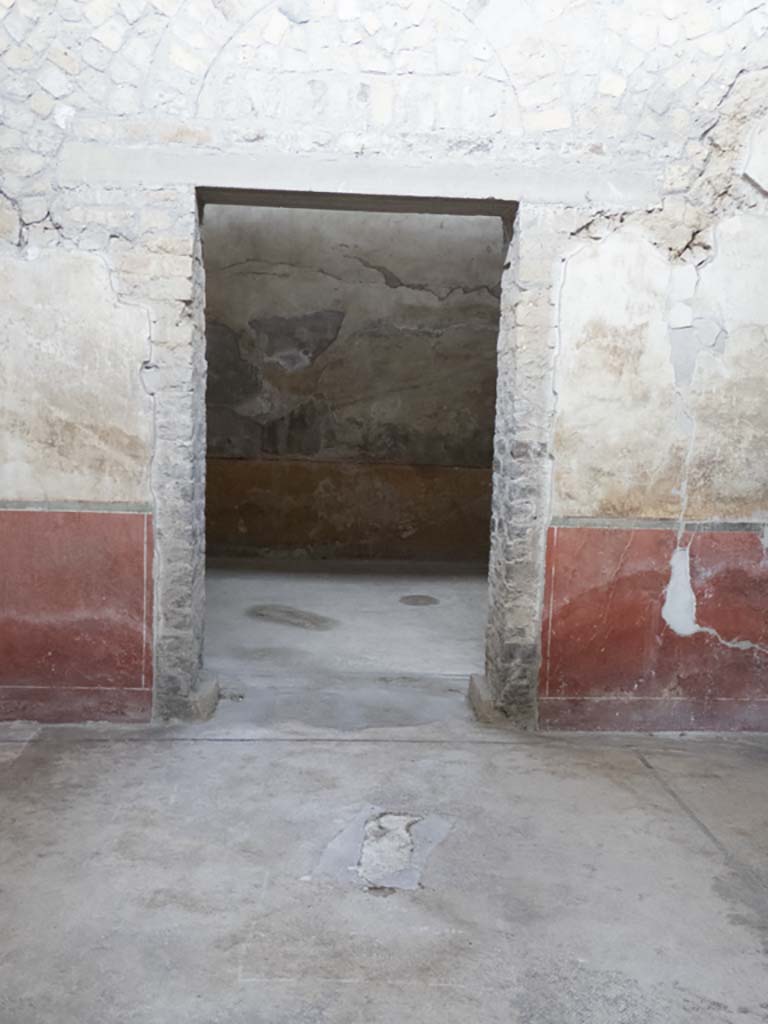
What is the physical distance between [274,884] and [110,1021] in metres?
0.55

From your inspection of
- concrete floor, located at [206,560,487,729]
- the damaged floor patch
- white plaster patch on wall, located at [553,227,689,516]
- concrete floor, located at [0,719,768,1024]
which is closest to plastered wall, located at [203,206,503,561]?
concrete floor, located at [206,560,487,729]

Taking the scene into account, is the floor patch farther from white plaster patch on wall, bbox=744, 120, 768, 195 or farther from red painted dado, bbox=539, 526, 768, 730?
white plaster patch on wall, bbox=744, 120, 768, 195

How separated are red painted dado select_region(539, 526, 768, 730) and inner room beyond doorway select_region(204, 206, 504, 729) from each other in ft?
9.06

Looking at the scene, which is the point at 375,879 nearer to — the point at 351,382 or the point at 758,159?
the point at 758,159

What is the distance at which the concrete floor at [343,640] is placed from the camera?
3.44m

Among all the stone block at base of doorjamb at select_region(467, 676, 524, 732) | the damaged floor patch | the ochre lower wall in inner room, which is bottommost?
the damaged floor patch

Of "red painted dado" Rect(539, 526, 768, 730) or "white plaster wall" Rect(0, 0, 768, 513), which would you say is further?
"red painted dado" Rect(539, 526, 768, 730)

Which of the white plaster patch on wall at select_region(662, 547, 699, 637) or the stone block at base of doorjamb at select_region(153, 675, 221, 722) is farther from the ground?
the white plaster patch on wall at select_region(662, 547, 699, 637)

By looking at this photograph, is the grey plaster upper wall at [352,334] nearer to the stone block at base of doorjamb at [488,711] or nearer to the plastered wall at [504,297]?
the plastered wall at [504,297]

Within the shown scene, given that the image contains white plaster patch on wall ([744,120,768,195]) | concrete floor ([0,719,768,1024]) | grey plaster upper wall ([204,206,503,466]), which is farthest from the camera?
grey plaster upper wall ([204,206,503,466])

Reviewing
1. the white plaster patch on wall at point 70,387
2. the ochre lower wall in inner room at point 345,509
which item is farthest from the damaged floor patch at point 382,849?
the ochre lower wall in inner room at point 345,509

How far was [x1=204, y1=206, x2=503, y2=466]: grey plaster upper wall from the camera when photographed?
252 inches

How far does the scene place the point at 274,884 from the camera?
2.17 metres

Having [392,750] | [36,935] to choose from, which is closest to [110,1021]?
[36,935]
